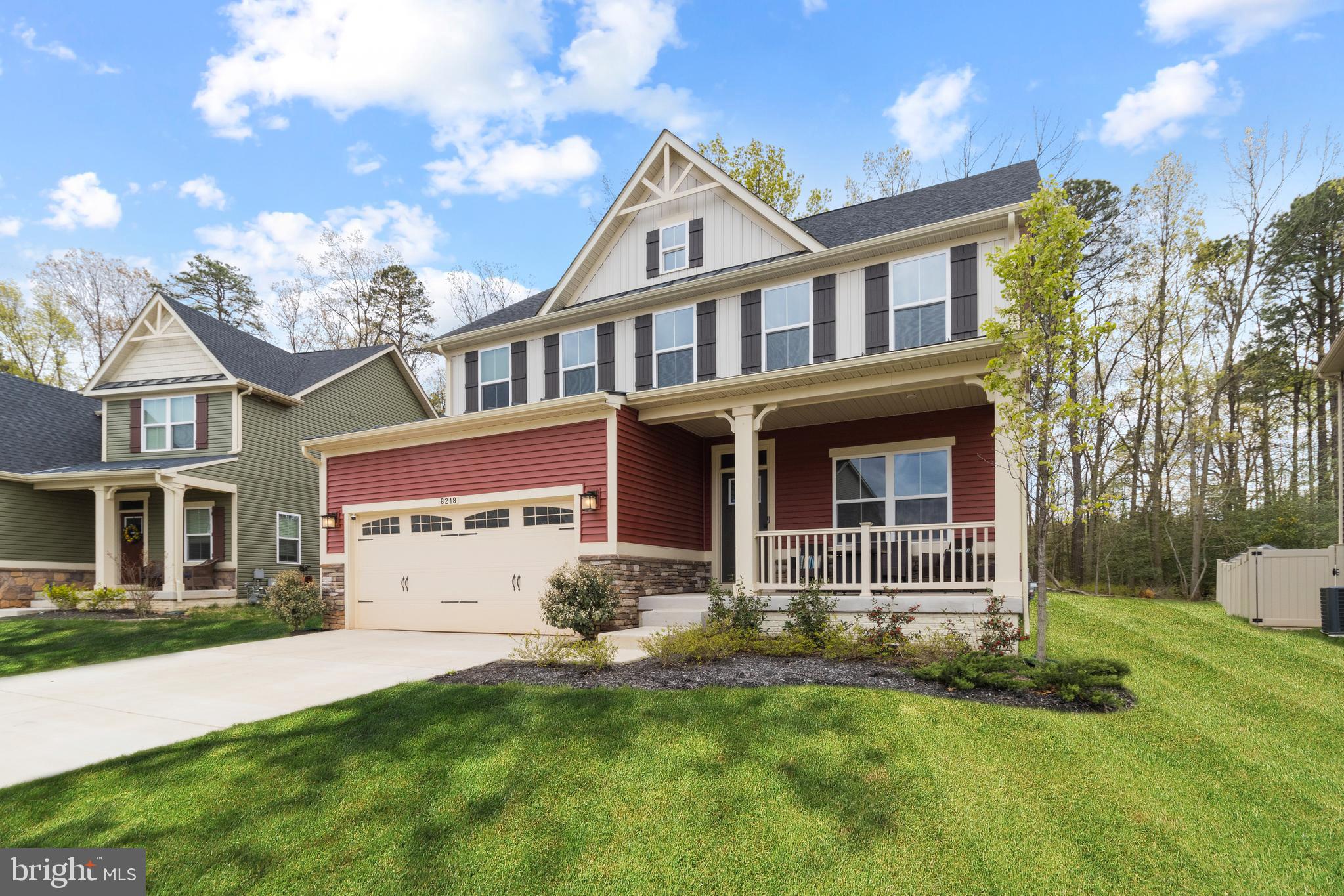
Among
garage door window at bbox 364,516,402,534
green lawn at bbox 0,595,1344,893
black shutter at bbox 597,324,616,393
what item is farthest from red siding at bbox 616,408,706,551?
green lawn at bbox 0,595,1344,893

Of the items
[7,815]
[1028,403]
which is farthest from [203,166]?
[1028,403]

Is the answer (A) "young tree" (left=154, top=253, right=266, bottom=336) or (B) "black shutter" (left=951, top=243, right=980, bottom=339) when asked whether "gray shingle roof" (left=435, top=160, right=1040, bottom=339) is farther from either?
(A) "young tree" (left=154, top=253, right=266, bottom=336)

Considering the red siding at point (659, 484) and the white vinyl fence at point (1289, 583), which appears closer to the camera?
the white vinyl fence at point (1289, 583)

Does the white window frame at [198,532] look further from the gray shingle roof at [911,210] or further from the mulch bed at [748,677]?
the mulch bed at [748,677]

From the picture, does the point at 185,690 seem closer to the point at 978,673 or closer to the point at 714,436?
the point at 978,673

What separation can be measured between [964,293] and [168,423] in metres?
18.9

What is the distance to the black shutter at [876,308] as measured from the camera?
10.6 m

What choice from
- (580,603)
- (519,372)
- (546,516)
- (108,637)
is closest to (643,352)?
(519,372)

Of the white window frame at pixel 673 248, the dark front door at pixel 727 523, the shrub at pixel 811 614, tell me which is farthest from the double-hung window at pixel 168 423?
the shrub at pixel 811 614

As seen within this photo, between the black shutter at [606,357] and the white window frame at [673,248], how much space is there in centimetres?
145

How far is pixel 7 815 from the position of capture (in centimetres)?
397

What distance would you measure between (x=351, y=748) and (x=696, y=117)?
21626 mm

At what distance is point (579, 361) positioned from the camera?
1316cm

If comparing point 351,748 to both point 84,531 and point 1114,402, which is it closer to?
point 84,531
